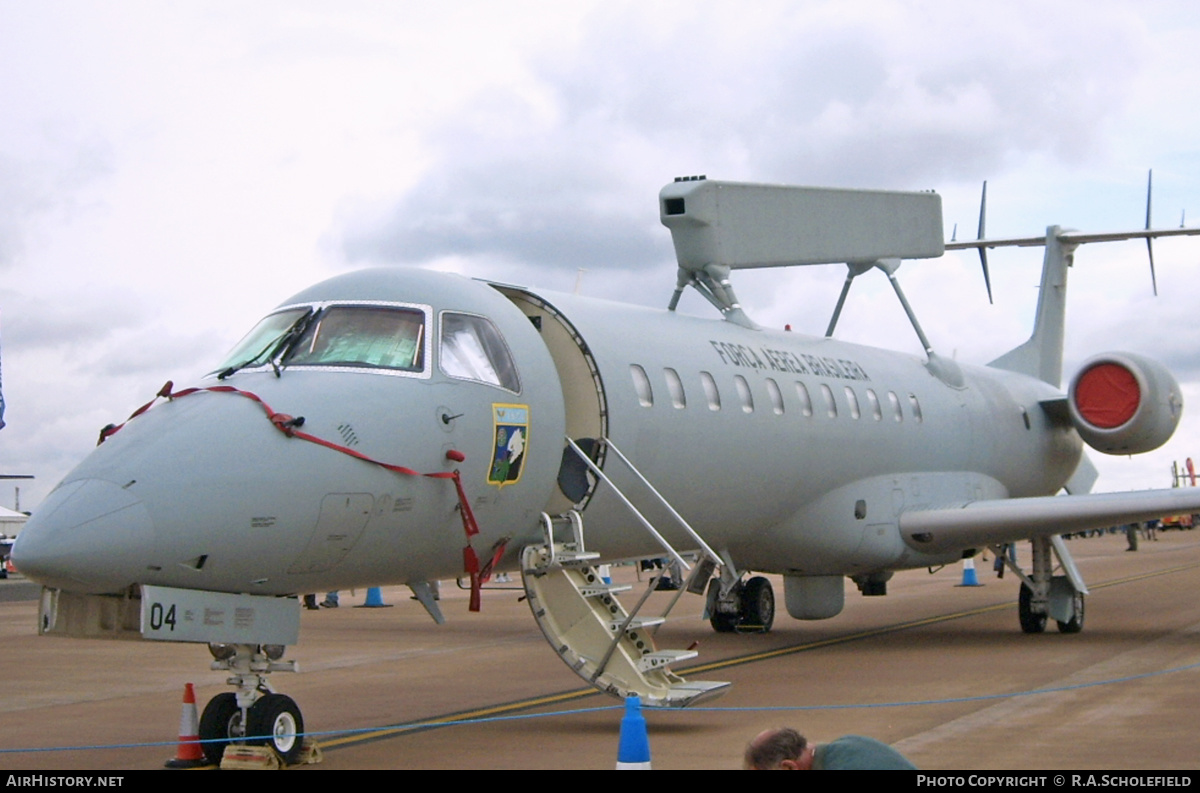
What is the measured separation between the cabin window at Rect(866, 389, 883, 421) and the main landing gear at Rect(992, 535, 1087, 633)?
3052 millimetres

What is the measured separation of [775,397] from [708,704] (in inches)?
152

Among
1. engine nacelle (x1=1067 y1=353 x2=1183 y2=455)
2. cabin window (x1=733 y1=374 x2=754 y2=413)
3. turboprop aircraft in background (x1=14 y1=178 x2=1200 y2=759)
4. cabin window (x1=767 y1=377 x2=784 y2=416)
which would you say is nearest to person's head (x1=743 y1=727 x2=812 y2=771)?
turboprop aircraft in background (x1=14 y1=178 x2=1200 y2=759)

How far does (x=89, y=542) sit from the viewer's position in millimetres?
7793

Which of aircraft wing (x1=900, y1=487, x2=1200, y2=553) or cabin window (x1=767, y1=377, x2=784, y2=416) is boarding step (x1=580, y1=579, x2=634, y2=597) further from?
aircraft wing (x1=900, y1=487, x2=1200, y2=553)

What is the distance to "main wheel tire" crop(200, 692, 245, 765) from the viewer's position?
29.3 ft

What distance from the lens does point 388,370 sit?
970 cm

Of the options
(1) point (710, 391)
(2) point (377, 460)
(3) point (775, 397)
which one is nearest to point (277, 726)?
(2) point (377, 460)

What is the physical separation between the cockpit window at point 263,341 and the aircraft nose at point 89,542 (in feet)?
5.91

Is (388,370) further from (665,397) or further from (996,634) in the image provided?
(996,634)

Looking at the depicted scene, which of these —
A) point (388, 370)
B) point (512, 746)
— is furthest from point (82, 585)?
point (512, 746)

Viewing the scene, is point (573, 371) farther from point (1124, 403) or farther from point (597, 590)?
point (1124, 403)

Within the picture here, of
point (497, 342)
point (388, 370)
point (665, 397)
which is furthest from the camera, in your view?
point (665, 397)

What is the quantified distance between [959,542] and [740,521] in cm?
407

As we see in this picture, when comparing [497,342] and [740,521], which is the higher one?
[497,342]
